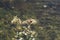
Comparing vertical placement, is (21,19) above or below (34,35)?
above

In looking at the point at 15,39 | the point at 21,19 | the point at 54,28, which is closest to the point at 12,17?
the point at 21,19

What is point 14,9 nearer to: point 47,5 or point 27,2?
point 27,2

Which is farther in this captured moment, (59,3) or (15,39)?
(59,3)

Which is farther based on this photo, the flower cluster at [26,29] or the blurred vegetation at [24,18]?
the blurred vegetation at [24,18]

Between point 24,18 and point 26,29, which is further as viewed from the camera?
point 24,18

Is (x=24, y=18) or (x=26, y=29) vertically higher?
(x=24, y=18)

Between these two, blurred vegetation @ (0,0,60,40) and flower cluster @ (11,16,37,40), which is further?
blurred vegetation @ (0,0,60,40)

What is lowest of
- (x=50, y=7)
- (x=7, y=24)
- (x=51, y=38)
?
(x=51, y=38)
